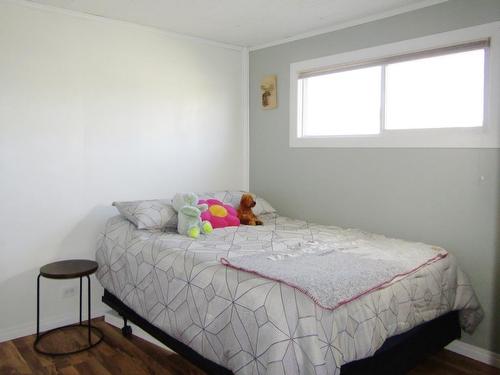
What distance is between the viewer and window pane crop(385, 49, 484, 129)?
8.89ft

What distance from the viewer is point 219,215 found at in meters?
3.25

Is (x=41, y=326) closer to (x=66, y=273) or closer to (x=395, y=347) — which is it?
(x=66, y=273)

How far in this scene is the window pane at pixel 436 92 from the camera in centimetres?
271

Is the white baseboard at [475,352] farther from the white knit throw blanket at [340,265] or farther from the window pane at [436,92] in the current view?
the window pane at [436,92]

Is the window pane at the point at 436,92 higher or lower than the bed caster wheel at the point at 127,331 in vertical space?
higher

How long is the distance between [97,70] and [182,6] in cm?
82

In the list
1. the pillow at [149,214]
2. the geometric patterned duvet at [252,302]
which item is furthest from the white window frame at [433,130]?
the pillow at [149,214]

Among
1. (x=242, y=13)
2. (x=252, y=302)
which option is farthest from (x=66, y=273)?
(x=242, y=13)

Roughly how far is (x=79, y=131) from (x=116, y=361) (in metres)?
1.63

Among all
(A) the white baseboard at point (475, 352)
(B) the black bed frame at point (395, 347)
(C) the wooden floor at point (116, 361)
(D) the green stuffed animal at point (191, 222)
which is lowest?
(C) the wooden floor at point (116, 361)

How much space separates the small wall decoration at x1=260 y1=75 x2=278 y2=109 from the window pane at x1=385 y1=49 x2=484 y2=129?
1101 mm

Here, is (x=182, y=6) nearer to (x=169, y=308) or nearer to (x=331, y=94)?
(x=331, y=94)

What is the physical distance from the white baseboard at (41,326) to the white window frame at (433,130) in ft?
7.50

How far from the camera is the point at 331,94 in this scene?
3.56 m
